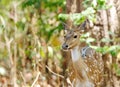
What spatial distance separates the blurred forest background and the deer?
0.17 m

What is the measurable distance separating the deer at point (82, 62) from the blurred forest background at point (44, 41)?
17cm

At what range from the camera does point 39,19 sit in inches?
369

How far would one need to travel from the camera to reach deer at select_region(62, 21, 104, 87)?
630 cm

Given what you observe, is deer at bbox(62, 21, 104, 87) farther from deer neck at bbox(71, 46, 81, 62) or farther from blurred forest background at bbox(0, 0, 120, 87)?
blurred forest background at bbox(0, 0, 120, 87)

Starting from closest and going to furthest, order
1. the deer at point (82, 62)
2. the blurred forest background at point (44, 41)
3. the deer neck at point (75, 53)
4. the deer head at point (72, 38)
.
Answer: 1. the deer head at point (72, 38)
2. the deer at point (82, 62)
3. the deer neck at point (75, 53)
4. the blurred forest background at point (44, 41)

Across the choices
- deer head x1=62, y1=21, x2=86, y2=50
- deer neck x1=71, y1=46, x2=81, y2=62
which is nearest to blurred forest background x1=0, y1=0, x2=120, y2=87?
deer head x1=62, y1=21, x2=86, y2=50

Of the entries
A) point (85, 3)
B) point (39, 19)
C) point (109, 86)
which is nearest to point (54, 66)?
point (39, 19)

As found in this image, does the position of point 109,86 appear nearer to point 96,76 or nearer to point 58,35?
point 96,76

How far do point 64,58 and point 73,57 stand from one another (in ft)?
6.36

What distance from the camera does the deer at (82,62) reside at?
6.30 m

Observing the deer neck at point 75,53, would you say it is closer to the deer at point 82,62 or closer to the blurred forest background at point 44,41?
the deer at point 82,62

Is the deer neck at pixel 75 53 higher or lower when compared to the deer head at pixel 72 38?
lower

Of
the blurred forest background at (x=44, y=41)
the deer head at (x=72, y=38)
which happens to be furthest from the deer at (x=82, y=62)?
the blurred forest background at (x=44, y=41)

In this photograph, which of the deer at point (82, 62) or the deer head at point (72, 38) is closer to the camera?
the deer head at point (72, 38)
